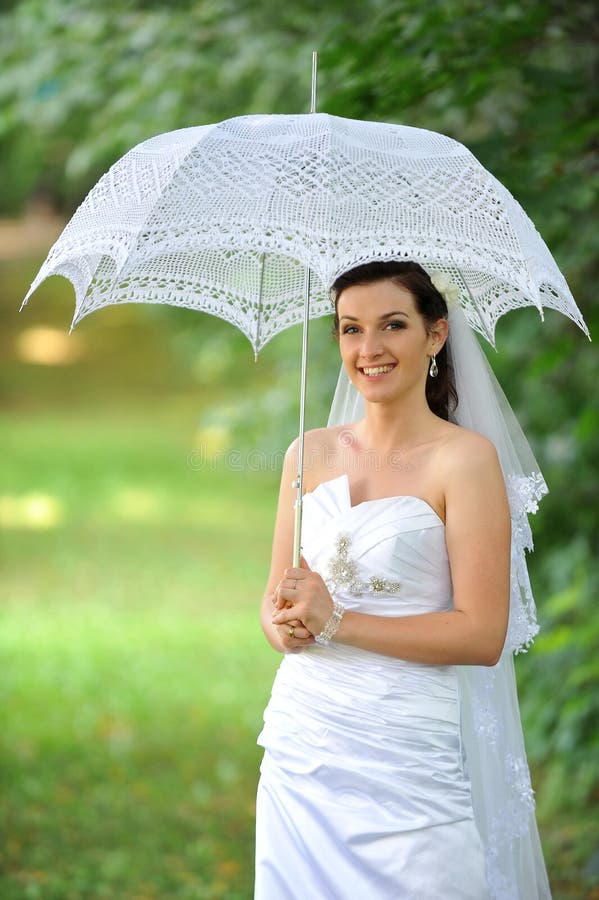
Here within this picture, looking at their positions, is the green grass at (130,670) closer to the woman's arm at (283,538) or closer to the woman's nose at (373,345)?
the woman's arm at (283,538)

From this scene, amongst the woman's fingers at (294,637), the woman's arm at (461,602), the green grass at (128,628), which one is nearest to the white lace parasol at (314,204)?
the woman's arm at (461,602)

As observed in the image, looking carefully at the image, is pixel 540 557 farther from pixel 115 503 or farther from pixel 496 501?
pixel 115 503

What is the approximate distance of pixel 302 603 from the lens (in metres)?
2.38

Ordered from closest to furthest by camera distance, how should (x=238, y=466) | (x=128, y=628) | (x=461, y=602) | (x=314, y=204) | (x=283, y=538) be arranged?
(x=314, y=204)
(x=461, y=602)
(x=283, y=538)
(x=238, y=466)
(x=128, y=628)

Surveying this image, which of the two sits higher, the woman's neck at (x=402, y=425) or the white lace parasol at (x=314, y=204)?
the white lace parasol at (x=314, y=204)

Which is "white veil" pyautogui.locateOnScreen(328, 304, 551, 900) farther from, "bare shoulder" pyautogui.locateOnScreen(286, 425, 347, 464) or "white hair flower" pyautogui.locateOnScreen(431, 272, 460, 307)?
"bare shoulder" pyautogui.locateOnScreen(286, 425, 347, 464)

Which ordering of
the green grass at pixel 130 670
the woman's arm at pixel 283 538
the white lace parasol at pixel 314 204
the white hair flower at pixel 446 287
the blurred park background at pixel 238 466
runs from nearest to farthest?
the white lace parasol at pixel 314 204, the white hair flower at pixel 446 287, the woman's arm at pixel 283 538, the blurred park background at pixel 238 466, the green grass at pixel 130 670

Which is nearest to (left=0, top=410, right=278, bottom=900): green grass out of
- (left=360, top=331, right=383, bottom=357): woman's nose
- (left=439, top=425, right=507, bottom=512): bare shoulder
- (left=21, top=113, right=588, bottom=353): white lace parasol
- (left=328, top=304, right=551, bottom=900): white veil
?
(left=328, top=304, right=551, bottom=900): white veil

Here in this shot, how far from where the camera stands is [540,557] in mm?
6062

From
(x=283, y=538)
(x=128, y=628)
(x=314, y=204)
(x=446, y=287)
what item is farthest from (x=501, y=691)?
(x=128, y=628)

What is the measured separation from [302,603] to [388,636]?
200 millimetres

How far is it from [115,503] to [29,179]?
4.03 m

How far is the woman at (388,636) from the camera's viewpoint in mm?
2426

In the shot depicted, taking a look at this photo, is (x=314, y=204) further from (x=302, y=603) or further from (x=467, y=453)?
(x=302, y=603)
